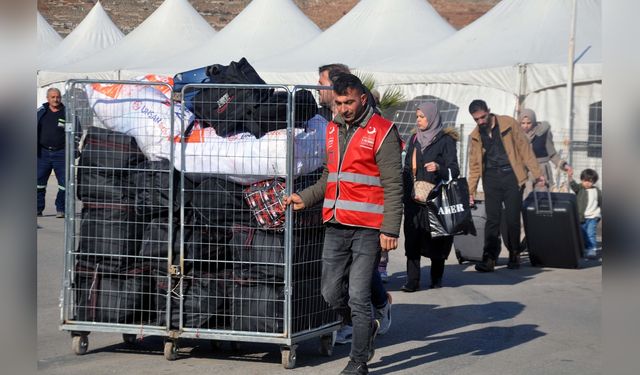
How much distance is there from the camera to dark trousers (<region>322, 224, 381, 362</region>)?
7160mm

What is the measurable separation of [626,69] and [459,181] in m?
7.85

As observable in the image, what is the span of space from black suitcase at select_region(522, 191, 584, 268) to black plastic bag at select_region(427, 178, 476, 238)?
2.39 m

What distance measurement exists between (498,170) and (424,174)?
207cm

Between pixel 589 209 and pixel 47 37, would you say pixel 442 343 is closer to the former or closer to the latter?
pixel 589 209

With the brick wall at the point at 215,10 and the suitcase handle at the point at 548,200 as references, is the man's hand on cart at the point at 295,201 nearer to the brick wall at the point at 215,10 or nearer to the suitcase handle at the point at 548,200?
the suitcase handle at the point at 548,200

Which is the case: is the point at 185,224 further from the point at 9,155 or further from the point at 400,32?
the point at 400,32

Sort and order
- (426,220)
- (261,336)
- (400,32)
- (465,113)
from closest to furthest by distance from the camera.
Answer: (261,336) → (426,220) → (465,113) → (400,32)

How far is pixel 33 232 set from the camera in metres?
3.77

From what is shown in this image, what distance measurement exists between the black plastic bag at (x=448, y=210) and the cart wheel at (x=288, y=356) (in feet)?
12.0

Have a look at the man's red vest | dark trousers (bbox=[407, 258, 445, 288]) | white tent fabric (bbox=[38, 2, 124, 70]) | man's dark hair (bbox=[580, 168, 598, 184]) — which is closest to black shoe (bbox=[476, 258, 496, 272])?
dark trousers (bbox=[407, 258, 445, 288])

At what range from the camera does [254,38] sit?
29.7 metres

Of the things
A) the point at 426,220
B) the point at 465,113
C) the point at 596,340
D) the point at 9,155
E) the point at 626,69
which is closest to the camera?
the point at 626,69

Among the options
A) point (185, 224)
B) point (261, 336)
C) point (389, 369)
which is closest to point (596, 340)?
point (389, 369)

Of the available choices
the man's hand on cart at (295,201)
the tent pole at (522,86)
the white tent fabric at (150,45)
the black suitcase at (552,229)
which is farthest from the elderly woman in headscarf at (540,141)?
the white tent fabric at (150,45)
